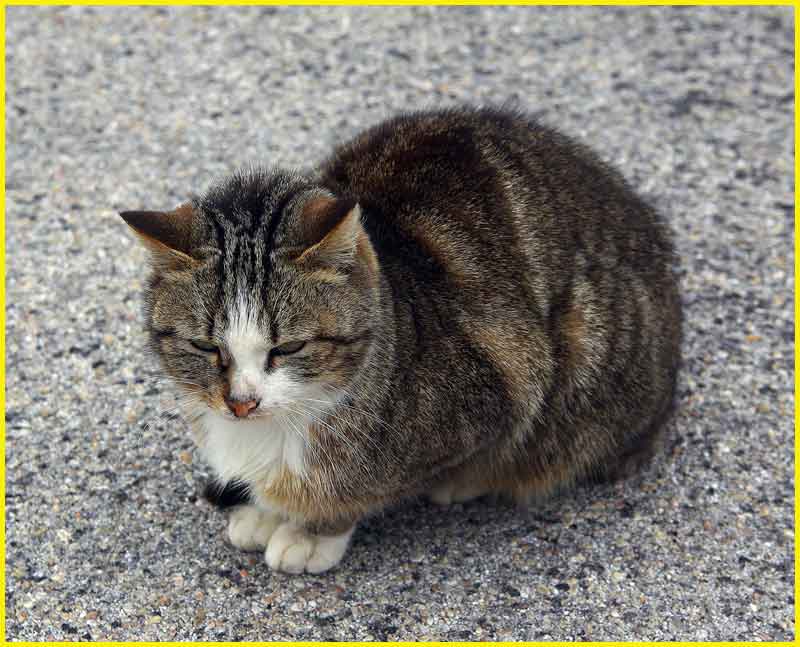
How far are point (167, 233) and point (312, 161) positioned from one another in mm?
2275

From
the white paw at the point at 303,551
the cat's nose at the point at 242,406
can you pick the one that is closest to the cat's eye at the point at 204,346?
the cat's nose at the point at 242,406

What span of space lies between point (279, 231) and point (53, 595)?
1.32 meters

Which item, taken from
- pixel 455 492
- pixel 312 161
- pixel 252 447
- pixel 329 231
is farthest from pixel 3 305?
pixel 329 231

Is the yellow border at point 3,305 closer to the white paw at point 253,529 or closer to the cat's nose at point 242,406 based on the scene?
the white paw at point 253,529

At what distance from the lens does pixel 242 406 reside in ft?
8.89

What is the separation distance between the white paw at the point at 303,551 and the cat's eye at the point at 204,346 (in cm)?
80

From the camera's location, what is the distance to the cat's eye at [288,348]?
273cm

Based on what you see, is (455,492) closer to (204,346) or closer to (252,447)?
(252,447)

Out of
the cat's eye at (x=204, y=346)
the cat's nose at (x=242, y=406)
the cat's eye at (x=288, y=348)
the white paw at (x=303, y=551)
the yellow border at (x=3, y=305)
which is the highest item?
the cat's eye at (x=204, y=346)

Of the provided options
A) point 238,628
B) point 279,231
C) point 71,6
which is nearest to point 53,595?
point 238,628

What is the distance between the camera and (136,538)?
342 centimetres

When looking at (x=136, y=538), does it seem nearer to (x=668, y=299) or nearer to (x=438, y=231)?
(x=438, y=231)

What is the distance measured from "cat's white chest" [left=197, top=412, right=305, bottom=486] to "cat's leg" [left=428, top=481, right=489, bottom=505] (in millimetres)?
629

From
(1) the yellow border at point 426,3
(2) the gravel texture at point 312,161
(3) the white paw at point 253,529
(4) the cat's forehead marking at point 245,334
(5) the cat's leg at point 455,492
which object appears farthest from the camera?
(1) the yellow border at point 426,3
